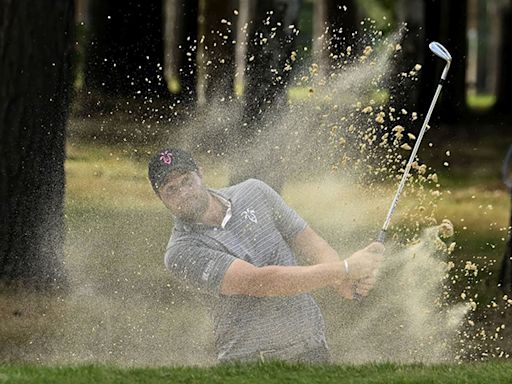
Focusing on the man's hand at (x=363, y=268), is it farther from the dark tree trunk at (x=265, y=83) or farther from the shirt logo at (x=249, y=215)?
the dark tree trunk at (x=265, y=83)

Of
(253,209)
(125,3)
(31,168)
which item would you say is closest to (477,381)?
(253,209)

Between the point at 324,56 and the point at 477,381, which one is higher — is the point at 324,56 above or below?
above

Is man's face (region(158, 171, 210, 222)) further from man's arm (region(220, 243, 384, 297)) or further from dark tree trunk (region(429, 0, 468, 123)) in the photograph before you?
dark tree trunk (region(429, 0, 468, 123))

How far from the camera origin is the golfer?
7.56 metres

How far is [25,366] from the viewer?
7676mm

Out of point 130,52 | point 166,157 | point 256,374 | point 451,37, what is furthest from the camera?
point 451,37

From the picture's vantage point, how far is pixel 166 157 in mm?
7742

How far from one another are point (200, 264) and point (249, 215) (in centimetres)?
34

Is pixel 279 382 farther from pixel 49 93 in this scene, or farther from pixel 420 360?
pixel 49 93

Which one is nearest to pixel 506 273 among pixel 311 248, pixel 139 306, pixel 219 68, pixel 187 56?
pixel 219 68

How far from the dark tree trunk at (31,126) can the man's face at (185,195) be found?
231 centimetres

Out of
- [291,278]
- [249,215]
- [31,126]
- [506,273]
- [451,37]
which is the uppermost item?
[249,215]

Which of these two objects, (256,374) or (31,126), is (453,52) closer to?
(31,126)

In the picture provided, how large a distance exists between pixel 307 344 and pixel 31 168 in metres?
2.97
